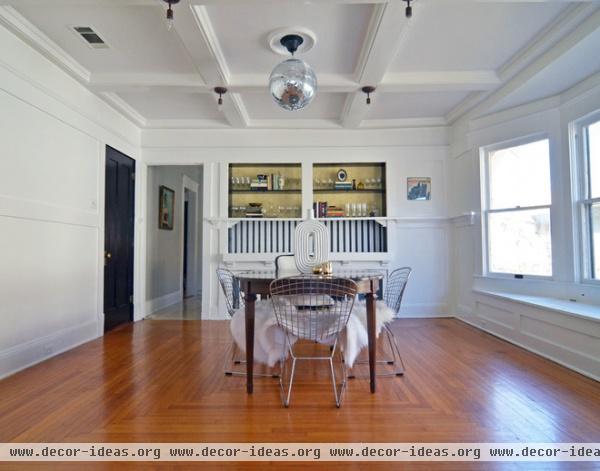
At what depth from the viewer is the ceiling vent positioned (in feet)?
9.94

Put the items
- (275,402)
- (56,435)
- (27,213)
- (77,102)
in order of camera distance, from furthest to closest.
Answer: (77,102) → (27,213) → (275,402) → (56,435)

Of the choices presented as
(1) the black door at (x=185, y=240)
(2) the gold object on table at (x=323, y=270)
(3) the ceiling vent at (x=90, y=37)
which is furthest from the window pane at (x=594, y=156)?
(1) the black door at (x=185, y=240)

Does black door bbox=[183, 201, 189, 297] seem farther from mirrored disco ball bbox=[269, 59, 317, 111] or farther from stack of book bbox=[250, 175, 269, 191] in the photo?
mirrored disco ball bbox=[269, 59, 317, 111]

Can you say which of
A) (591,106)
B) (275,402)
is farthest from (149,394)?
(591,106)

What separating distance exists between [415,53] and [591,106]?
1.74 m

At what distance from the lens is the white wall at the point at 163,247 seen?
19.0ft

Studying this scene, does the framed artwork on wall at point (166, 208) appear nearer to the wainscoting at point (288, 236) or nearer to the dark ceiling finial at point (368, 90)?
the wainscoting at point (288, 236)

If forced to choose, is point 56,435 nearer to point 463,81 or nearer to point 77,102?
point 77,102

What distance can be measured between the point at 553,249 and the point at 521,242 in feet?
1.37

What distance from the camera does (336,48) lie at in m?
3.32

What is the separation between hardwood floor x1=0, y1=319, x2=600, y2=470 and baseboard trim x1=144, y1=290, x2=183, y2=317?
2179 mm

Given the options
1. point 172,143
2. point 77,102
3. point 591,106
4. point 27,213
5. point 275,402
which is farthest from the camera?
point 172,143

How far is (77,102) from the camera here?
3869 millimetres

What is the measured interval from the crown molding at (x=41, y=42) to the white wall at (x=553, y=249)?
4680 mm
